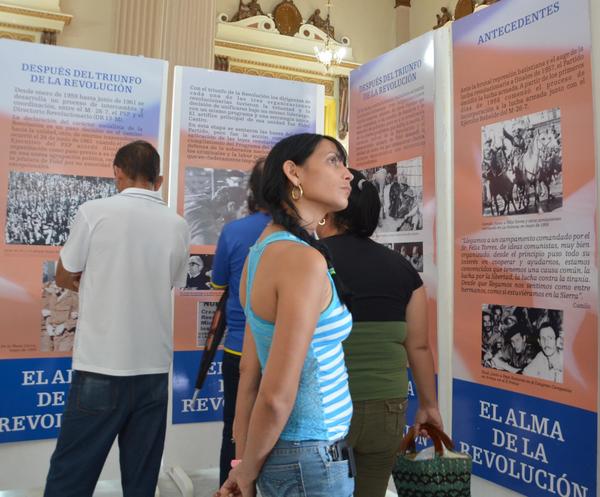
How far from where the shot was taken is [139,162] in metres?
2.38

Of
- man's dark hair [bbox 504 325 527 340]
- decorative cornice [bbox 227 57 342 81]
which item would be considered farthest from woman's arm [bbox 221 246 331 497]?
decorative cornice [bbox 227 57 342 81]

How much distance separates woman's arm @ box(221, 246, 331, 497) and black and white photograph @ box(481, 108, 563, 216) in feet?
4.14

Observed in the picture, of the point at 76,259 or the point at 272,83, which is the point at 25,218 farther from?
the point at 272,83

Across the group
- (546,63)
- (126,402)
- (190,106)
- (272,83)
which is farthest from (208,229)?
(546,63)

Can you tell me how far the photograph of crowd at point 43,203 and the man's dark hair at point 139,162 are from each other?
0.87m

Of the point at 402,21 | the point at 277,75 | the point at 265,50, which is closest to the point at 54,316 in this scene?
the point at 265,50

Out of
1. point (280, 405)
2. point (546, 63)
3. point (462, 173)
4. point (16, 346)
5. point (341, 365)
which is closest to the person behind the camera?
point (280, 405)

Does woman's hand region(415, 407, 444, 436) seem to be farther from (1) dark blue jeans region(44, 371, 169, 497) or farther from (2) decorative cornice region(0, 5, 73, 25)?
(2) decorative cornice region(0, 5, 73, 25)

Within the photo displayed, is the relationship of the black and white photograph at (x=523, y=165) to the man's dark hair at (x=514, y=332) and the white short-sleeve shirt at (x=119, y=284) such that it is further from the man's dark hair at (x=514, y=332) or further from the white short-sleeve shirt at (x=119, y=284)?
the white short-sleeve shirt at (x=119, y=284)

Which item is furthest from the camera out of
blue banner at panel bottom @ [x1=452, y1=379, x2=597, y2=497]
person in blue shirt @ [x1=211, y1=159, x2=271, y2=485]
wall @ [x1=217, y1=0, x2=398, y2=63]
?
wall @ [x1=217, y1=0, x2=398, y2=63]

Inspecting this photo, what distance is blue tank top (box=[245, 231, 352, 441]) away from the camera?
1.22 m

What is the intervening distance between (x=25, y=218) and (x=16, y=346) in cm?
63

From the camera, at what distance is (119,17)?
6.92 metres

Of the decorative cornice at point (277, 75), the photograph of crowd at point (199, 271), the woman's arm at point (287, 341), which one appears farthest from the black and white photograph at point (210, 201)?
the decorative cornice at point (277, 75)
